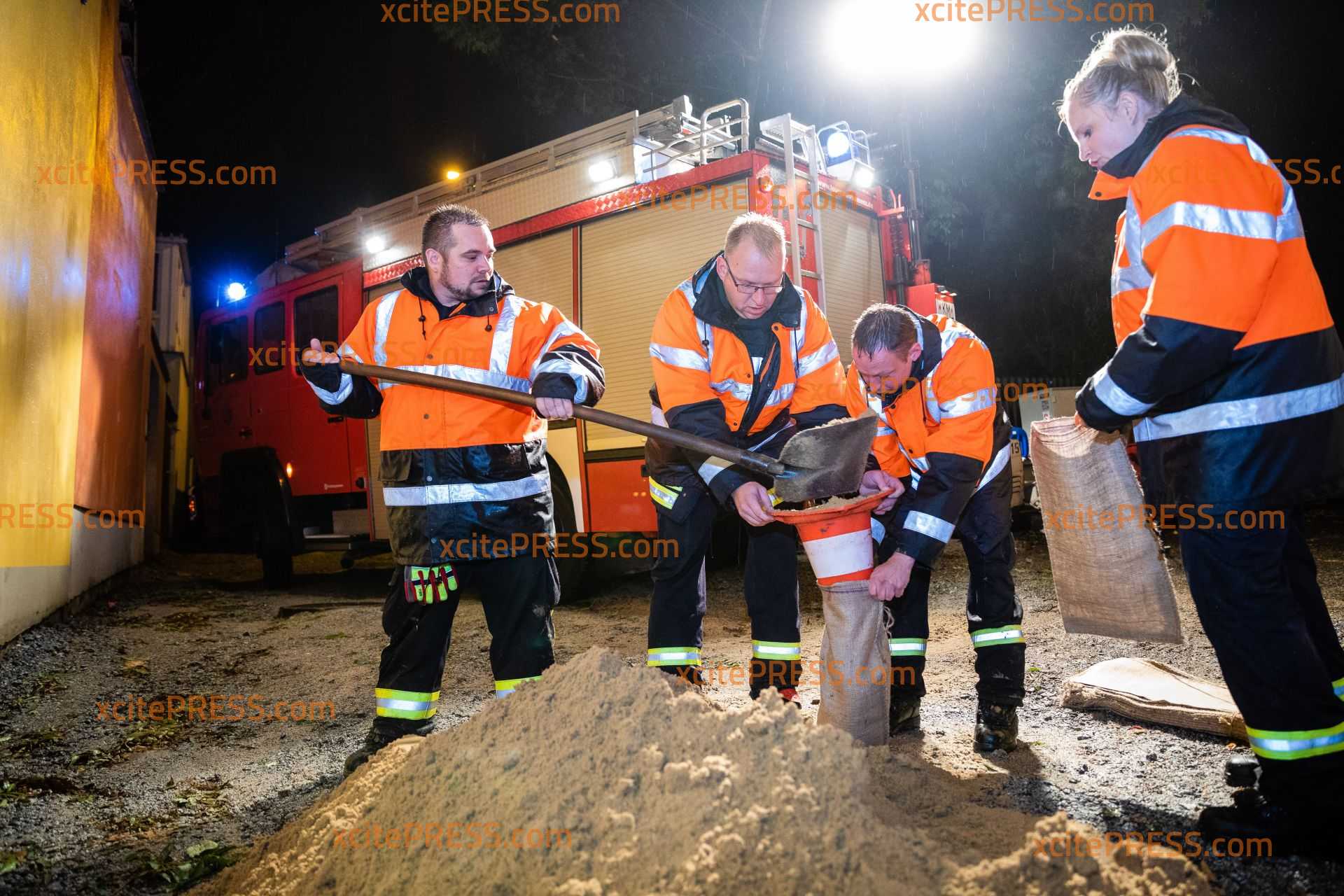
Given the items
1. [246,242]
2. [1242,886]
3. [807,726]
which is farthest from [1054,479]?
[246,242]

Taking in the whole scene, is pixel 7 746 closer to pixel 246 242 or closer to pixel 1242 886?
pixel 1242 886

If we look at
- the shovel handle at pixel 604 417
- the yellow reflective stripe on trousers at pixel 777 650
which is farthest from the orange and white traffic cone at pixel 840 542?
the yellow reflective stripe on trousers at pixel 777 650

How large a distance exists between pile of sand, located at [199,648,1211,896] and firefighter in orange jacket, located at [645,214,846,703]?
2.64 feet

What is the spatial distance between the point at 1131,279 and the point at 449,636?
97.4 inches

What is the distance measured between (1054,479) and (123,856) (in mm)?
3413

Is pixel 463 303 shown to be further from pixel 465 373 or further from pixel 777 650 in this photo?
pixel 777 650

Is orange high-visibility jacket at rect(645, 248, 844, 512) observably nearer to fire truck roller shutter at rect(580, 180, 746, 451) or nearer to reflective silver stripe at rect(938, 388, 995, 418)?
reflective silver stripe at rect(938, 388, 995, 418)

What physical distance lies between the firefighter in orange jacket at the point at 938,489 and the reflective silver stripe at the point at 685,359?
578mm

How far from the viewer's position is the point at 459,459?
9.67 ft

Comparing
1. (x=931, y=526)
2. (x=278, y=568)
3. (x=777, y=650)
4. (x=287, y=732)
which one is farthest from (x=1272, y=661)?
(x=278, y=568)

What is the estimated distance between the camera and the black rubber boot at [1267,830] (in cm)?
207

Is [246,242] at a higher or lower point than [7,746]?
higher

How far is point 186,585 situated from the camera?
25.5 feet

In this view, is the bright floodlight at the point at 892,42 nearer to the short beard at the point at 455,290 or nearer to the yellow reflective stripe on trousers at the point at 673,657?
the short beard at the point at 455,290
